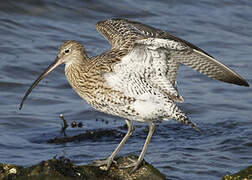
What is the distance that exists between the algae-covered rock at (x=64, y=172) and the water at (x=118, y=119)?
1.05 meters

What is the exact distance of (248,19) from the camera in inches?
589

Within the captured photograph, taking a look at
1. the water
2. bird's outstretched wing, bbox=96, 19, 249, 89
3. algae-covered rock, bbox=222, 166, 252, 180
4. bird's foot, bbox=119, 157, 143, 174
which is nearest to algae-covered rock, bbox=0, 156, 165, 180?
bird's foot, bbox=119, 157, 143, 174

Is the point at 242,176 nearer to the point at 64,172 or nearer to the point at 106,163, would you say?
the point at 106,163

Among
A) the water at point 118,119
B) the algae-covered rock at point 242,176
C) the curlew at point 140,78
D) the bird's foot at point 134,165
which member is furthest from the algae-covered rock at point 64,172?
the water at point 118,119

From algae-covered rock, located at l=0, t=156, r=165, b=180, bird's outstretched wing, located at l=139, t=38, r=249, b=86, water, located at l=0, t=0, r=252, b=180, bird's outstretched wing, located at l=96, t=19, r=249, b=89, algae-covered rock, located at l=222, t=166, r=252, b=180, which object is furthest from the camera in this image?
water, located at l=0, t=0, r=252, b=180

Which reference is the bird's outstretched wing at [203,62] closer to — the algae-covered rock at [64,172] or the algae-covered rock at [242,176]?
the algae-covered rock at [242,176]

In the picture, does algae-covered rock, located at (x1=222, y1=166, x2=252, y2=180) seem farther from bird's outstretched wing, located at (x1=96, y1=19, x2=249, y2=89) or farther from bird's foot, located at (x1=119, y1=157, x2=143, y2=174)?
bird's outstretched wing, located at (x1=96, y1=19, x2=249, y2=89)

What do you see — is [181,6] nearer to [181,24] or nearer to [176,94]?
[181,24]

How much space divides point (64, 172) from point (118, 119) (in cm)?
411

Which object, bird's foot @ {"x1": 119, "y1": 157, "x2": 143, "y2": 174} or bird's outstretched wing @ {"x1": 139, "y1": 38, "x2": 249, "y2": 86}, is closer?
bird's foot @ {"x1": 119, "y1": 157, "x2": 143, "y2": 174}

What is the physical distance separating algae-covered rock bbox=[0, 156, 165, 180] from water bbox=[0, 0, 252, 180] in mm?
1052

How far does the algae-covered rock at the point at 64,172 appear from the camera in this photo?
17.4 feet

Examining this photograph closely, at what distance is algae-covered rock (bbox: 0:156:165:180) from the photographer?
5.30m

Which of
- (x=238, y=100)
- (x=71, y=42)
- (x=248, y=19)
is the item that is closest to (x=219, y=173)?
(x=71, y=42)
